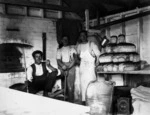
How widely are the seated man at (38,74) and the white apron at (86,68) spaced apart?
679 mm

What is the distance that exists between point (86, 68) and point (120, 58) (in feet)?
2.39

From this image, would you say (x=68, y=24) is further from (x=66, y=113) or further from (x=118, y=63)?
(x=66, y=113)

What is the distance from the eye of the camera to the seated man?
3770 mm

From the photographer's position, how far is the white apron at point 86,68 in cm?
349

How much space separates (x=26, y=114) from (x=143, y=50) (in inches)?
85.0

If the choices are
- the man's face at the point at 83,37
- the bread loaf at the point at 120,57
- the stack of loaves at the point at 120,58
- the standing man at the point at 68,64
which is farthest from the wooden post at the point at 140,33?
the standing man at the point at 68,64

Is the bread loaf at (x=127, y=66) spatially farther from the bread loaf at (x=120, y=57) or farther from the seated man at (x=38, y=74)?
the seated man at (x=38, y=74)

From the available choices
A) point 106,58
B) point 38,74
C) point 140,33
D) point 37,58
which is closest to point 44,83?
point 38,74

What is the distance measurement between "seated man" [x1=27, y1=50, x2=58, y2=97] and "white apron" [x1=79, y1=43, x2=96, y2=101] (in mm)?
679

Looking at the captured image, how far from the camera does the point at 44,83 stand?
3930 millimetres

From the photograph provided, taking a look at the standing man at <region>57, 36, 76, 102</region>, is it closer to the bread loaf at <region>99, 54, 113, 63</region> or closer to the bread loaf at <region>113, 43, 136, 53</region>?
the bread loaf at <region>99, 54, 113, 63</region>

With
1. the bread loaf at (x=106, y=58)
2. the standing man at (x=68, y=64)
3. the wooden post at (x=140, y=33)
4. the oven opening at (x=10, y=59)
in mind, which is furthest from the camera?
the oven opening at (x=10, y=59)

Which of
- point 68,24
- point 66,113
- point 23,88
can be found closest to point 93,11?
point 68,24

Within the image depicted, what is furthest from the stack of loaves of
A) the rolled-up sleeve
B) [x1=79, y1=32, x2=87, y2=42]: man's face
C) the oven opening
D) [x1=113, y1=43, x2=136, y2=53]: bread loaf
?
the oven opening
